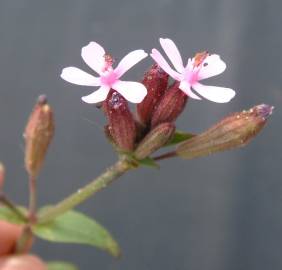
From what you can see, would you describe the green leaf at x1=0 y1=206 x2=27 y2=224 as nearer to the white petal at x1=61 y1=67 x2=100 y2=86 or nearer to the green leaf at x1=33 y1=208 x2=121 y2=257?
the green leaf at x1=33 y1=208 x2=121 y2=257

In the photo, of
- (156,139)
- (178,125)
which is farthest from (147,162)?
(178,125)

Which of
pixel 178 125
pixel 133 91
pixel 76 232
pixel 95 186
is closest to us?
pixel 133 91

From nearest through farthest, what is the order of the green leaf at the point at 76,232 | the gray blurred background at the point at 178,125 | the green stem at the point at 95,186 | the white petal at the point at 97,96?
the white petal at the point at 97,96, the green stem at the point at 95,186, the green leaf at the point at 76,232, the gray blurred background at the point at 178,125

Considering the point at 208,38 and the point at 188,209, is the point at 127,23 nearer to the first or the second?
the point at 208,38

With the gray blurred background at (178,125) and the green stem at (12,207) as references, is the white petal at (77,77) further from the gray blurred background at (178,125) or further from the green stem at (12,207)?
the gray blurred background at (178,125)

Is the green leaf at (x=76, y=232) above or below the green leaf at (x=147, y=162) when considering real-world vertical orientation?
below

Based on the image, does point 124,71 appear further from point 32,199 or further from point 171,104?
point 32,199

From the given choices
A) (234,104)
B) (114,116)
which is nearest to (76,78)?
(114,116)

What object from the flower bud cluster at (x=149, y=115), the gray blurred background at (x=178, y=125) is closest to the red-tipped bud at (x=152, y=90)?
the flower bud cluster at (x=149, y=115)
